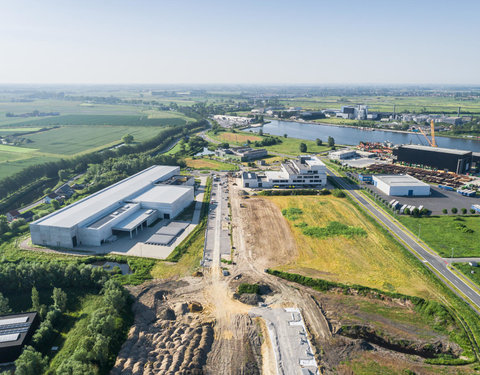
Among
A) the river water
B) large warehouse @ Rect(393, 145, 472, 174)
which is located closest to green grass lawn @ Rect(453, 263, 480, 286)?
large warehouse @ Rect(393, 145, 472, 174)

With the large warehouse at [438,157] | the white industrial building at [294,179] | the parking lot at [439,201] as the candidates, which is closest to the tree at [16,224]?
the white industrial building at [294,179]

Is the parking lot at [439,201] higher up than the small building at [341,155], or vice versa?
the small building at [341,155]

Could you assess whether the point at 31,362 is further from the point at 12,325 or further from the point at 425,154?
the point at 425,154

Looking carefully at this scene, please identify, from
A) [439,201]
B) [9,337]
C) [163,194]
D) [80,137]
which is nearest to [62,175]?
[163,194]

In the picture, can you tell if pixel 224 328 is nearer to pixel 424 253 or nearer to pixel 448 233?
pixel 424 253

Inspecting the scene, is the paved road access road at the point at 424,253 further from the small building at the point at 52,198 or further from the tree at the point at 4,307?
the small building at the point at 52,198

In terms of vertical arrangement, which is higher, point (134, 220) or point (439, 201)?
point (134, 220)
